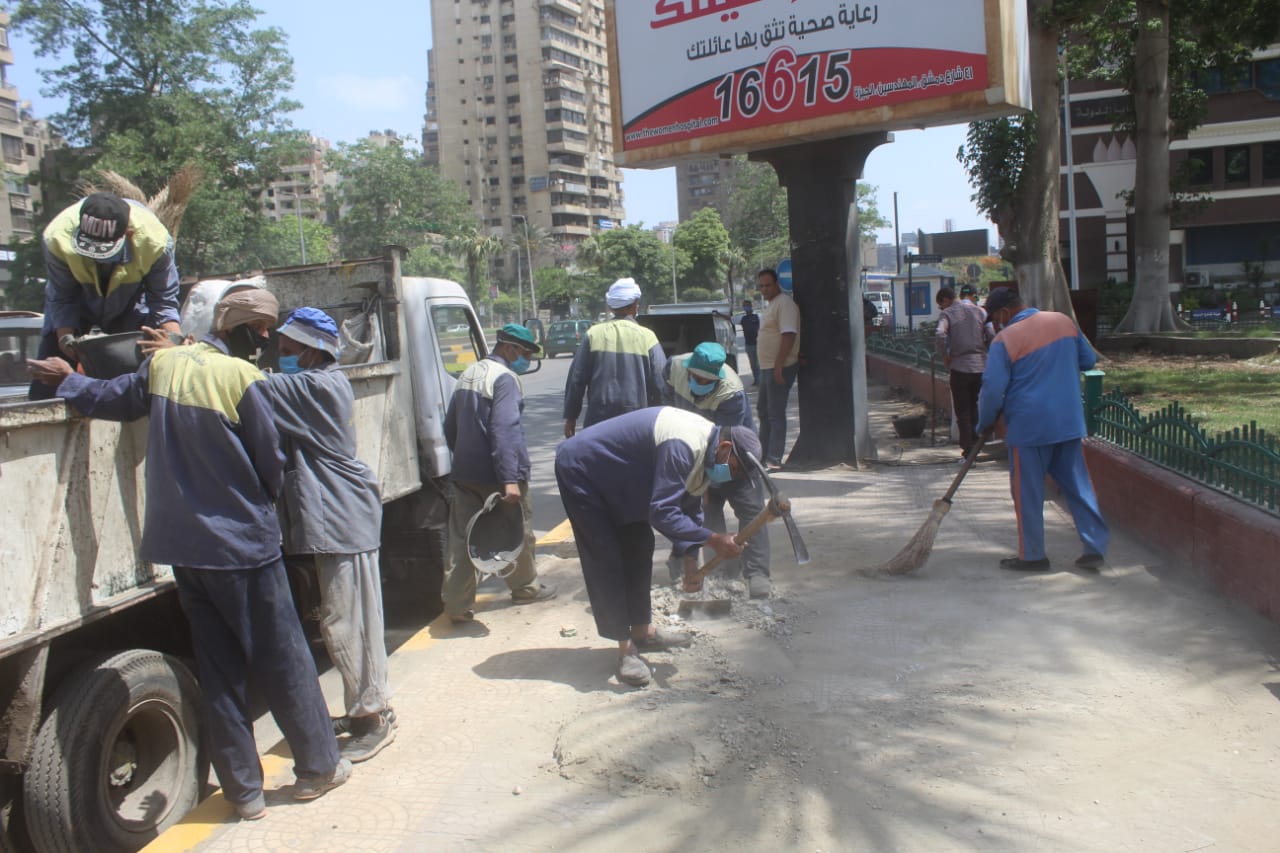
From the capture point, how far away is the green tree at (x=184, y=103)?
31297 millimetres

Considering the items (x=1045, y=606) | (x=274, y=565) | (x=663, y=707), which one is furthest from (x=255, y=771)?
(x=1045, y=606)

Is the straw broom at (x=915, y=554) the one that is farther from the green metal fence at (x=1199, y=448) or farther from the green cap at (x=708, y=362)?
the green cap at (x=708, y=362)

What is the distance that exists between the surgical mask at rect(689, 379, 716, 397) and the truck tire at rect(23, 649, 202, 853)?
2.89m

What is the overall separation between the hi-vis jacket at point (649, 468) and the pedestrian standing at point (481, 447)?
93cm

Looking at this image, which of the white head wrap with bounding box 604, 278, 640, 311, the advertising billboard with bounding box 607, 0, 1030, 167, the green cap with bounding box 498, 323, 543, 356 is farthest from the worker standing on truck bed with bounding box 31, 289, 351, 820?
the advertising billboard with bounding box 607, 0, 1030, 167

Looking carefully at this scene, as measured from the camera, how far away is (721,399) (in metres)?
5.79

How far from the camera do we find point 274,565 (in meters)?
3.48

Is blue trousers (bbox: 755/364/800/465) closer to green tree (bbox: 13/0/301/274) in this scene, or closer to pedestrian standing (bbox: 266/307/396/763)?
pedestrian standing (bbox: 266/307/396/763)

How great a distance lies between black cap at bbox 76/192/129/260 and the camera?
3.92m

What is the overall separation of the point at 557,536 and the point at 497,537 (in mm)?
2225

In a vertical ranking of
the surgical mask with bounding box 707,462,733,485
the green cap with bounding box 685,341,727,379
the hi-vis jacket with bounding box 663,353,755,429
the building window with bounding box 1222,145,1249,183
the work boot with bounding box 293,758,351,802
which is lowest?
the work boot with bounding box 293,758,351,802

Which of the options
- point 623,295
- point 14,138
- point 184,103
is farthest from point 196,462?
point 14,138

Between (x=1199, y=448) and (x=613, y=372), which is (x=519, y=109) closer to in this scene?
(x=613, y=372)

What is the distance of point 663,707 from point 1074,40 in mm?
25011
